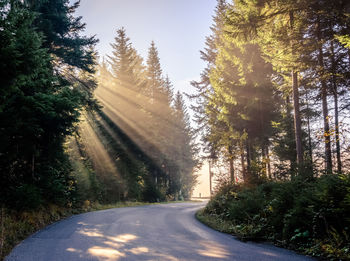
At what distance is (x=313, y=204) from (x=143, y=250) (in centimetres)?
486

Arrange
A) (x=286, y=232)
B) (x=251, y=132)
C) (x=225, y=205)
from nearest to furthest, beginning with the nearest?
1. (x=286, y=232)
2. (x=225, y=205)
3. (x=251, y=132)

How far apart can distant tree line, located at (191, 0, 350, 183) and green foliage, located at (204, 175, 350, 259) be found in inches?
64.6

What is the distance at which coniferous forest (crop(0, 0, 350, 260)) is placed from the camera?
6.56 m

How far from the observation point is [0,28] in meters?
6.08

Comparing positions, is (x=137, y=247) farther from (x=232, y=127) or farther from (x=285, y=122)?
(x=285, y=122)

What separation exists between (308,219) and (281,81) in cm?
1565

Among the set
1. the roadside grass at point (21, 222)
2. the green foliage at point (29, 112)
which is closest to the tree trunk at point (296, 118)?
the green foliage at point (29, 112)

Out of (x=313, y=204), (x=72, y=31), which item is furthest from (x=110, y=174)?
(x=313, y=204)

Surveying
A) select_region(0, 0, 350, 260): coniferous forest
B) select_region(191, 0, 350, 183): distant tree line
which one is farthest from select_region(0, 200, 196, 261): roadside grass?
select_region(191, 0, 350, 183): distant tree line

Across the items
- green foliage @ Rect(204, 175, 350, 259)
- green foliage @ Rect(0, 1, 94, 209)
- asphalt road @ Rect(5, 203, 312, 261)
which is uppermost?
green foliage @ Rect(0, 1, 94, 209)

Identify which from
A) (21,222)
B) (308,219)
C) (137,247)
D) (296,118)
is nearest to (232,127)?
(296,118)

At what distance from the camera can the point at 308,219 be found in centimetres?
664

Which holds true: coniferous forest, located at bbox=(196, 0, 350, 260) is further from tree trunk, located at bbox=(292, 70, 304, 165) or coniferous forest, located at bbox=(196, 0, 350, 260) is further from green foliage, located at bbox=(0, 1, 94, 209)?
green foliage, located at bbox=(0, 1, 94, 209)

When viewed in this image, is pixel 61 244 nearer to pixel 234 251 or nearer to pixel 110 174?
pixel 234 251
